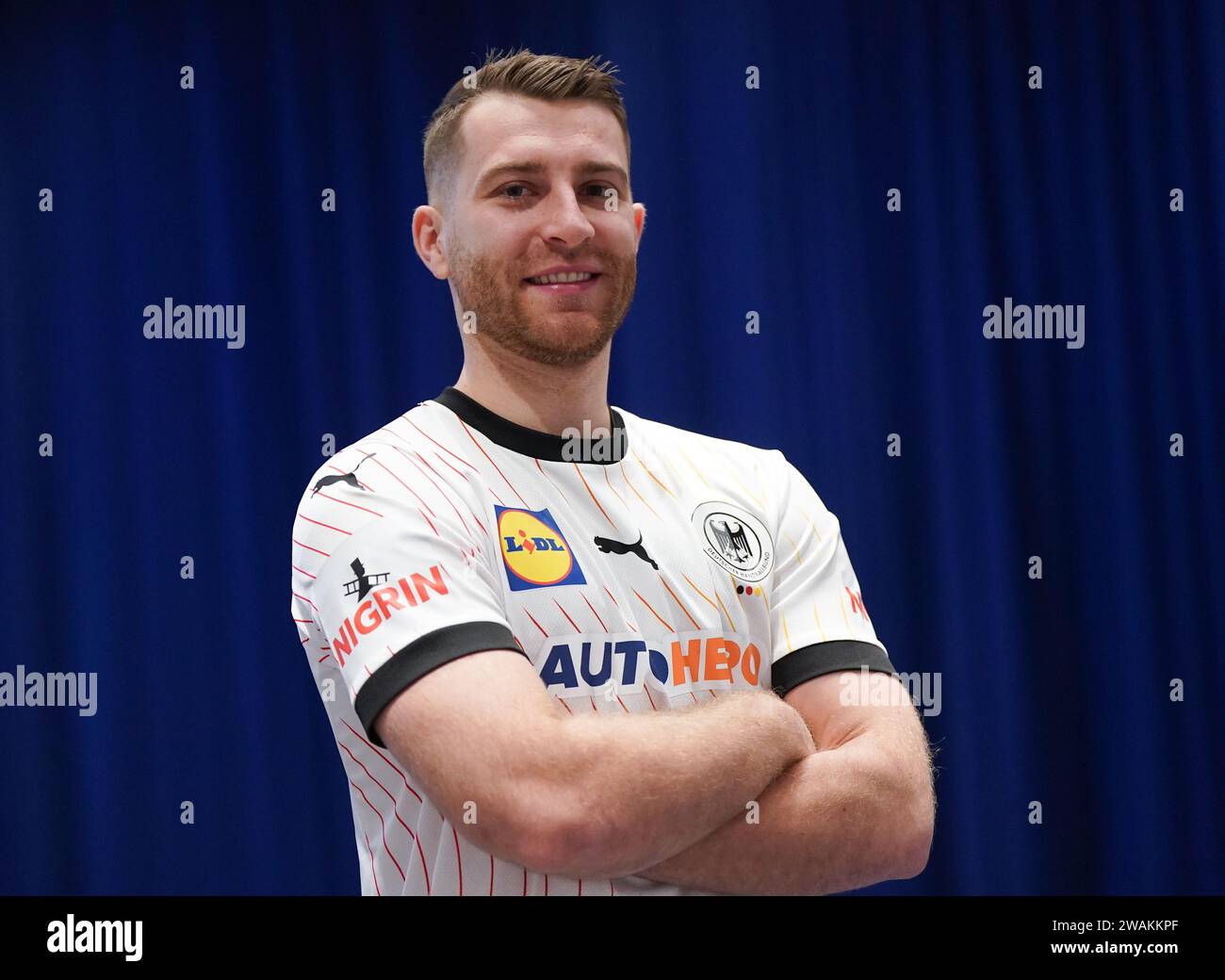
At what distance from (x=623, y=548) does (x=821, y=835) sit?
0.45m

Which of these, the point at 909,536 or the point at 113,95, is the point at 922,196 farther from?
the point at 113,95

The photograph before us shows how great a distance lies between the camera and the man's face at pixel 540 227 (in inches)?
61.0

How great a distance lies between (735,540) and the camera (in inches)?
61.7

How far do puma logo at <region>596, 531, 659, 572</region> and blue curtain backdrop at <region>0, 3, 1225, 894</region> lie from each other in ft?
4.47

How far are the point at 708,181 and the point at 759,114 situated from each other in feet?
0.74

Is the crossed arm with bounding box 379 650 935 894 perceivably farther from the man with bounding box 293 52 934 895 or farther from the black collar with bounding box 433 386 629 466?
the black collar with bounding box 433 386 629 466

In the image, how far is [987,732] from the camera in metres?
2.82

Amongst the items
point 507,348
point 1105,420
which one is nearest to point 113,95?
point 507,348

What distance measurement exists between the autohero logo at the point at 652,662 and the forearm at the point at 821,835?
0.17 m
